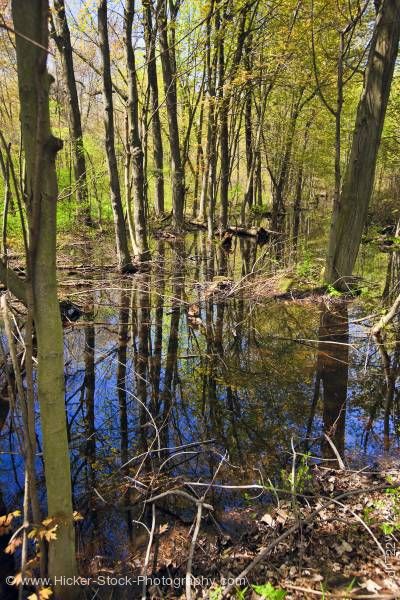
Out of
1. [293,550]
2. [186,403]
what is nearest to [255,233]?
[186,403]

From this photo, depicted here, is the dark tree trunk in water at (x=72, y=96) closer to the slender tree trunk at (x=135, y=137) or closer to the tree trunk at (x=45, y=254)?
the slender tree trunk at (x=135, y=137)

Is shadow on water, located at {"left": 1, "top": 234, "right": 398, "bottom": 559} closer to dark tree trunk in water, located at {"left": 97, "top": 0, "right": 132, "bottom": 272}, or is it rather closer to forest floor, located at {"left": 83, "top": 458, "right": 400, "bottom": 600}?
forest floor, located at {"left": 83, "top": 458, "right": 400, "bottom": 600}

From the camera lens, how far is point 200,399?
14.6 feet

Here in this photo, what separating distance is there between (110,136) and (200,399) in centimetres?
651

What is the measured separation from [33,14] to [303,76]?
1527cm

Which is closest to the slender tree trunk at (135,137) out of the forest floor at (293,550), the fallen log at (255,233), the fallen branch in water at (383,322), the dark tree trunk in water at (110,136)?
the dark tree trunk in water at (110,136)

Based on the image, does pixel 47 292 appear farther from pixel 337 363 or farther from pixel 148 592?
pixel 337 363

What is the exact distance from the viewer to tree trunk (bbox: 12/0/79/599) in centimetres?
136

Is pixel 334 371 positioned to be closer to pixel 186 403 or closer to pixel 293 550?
pixel 186 403

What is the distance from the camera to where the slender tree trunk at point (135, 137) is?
344 inches

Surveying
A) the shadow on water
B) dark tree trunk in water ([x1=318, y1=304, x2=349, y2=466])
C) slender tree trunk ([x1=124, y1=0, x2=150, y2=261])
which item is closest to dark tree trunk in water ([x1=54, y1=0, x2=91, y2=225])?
slender tree trunk ([x1=124, y1=0, x2=150, y2=261])

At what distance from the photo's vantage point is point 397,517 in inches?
97.6

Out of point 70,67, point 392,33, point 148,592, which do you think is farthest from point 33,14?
point 70,67

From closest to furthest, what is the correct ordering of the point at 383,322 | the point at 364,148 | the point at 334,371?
the point at 334,371, the point at 383,322, the point at 364,148
